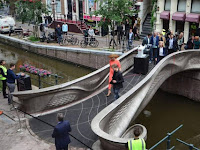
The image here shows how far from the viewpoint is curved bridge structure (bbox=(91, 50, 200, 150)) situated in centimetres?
688

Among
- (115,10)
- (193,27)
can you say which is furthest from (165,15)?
(115,10)

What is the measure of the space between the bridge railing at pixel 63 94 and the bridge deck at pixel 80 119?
34 cm

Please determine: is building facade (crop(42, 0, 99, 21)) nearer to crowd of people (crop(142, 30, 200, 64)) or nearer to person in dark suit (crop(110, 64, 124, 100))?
crowd of people (crop(142, 30, 200, 64))

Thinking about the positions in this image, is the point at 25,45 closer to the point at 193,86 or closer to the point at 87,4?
the point at 87,4

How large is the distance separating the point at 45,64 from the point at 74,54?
2878 mm

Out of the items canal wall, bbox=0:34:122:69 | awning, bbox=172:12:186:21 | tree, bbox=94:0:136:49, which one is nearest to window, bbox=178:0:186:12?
awning, bbox=172:12:186:21

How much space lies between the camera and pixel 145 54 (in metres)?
12.5

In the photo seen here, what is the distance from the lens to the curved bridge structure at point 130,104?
22.6 ft

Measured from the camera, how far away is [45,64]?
2178 cm

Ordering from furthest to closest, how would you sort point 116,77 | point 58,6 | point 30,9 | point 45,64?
point 58,6, point 30,9, point 45,64, point 116,77

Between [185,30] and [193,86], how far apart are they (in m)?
7.10

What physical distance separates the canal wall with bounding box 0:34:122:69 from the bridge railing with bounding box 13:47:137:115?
7.17 meters

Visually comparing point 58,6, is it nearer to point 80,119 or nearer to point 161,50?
point 161,50

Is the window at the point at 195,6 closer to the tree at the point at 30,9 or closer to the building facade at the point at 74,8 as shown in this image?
the building facade at the point at 74,8
